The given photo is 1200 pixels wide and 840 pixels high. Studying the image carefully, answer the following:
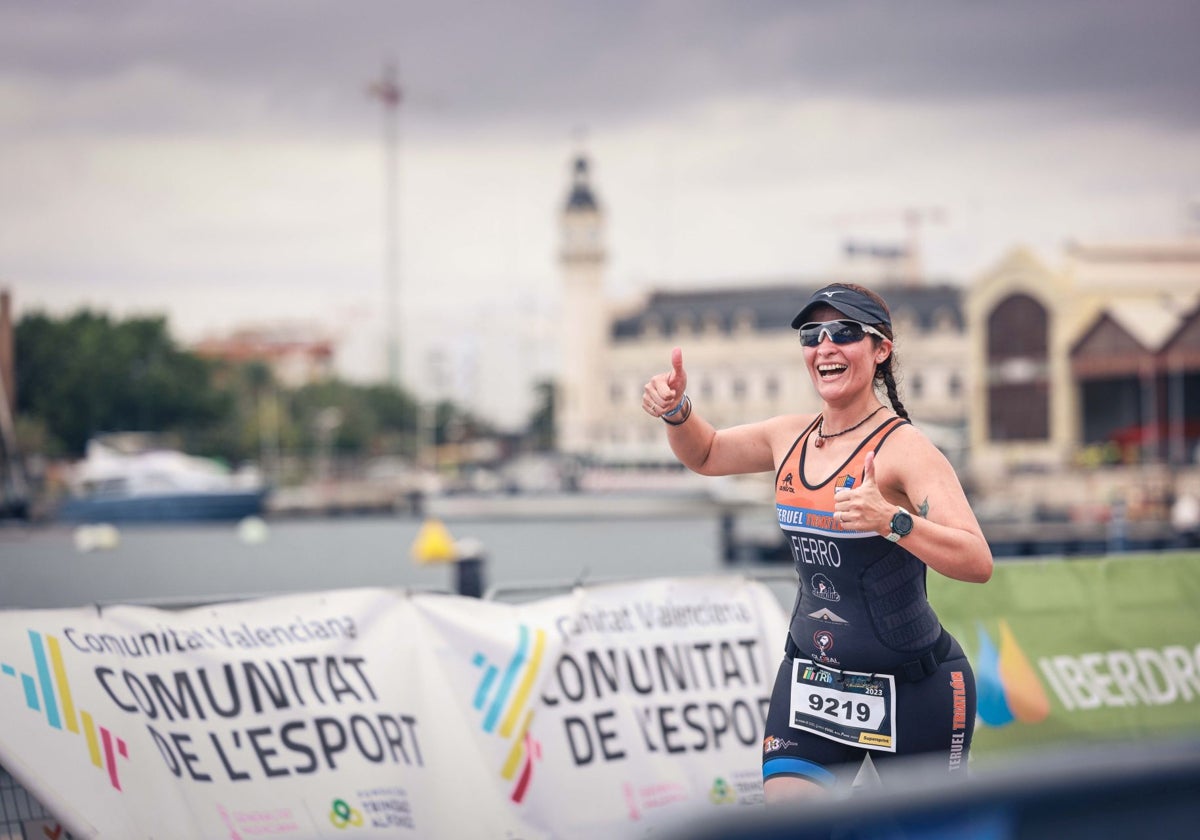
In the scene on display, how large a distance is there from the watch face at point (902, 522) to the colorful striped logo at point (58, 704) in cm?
348

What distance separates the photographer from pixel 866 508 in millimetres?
4004

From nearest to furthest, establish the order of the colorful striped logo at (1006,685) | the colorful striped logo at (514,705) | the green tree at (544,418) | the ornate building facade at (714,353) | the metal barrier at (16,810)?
the metal barrier at (16,810) < the colorful striped logo at (514,705) < the colorful striped logo at (1006,685) < the ornate building facade at (714,353) < the green tree at (544,418)

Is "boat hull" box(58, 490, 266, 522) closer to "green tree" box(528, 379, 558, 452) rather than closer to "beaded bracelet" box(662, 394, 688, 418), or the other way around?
"green tree" box(528, 379, 558, 452)

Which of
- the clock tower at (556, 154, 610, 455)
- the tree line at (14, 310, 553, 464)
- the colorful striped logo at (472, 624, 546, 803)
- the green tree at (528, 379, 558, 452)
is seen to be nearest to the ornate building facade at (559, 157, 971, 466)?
the clock tower at (556, 154, 610, 455)

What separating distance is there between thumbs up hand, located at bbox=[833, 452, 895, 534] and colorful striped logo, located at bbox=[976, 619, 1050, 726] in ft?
12.6

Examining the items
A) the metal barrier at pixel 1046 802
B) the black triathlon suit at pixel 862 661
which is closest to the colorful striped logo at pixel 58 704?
the black triathlon suit at pixel 862 661

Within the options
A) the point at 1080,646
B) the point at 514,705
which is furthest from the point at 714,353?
the point at 514,705

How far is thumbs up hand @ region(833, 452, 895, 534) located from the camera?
13.1 ft

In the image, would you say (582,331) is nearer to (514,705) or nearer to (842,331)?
(514,705)

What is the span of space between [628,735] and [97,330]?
386 ft

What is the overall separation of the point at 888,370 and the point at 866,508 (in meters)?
0.75

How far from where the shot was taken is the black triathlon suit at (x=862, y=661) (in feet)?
14.1

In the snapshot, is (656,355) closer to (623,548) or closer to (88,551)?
(623,548)

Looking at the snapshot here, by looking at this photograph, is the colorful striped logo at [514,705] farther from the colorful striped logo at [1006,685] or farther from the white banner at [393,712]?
the colorful striped logo at [1006,685]
